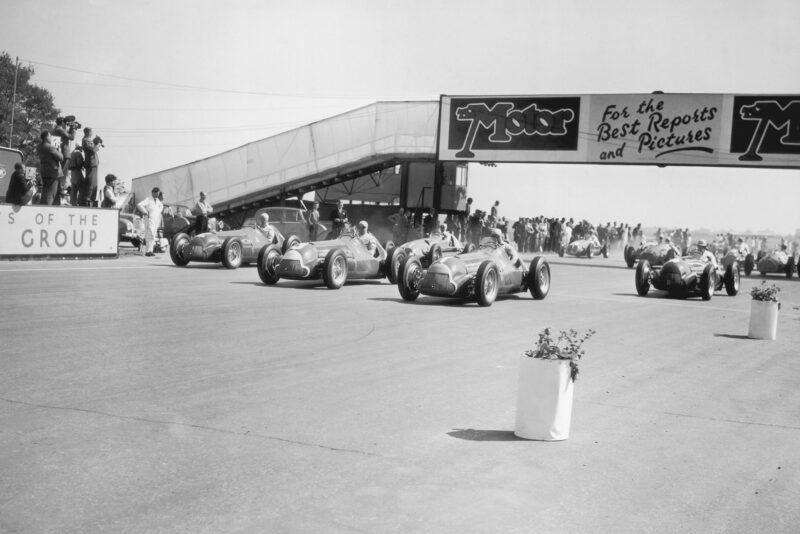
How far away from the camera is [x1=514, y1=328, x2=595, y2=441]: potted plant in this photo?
5.91m

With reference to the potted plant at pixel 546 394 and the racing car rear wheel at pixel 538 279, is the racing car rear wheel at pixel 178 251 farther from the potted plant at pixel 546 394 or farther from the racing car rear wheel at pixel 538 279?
the potted plant at pixel 546 394

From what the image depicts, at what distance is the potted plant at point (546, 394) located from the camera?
19.4ft

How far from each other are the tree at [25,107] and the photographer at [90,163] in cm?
4815

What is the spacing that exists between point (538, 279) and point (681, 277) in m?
3.98

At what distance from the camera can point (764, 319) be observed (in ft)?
40.6

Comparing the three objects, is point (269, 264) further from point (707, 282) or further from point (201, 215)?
point (707, 282)

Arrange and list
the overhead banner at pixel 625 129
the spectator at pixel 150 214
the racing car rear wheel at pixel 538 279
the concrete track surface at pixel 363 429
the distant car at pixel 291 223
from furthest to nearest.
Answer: the overhead banner at pixel 625 129, the distant car at pixel 291 223, the spectator at pixel 150 214, the racing car rear wheel at pixel 538 279, the concrete track surface at pixel 363 429

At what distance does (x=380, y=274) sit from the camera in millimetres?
18844

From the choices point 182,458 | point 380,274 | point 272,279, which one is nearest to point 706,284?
point 380,274

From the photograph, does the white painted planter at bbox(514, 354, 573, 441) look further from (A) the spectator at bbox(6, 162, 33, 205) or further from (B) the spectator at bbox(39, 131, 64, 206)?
(B) the spectator at bbox(39, 131, 64, 206)

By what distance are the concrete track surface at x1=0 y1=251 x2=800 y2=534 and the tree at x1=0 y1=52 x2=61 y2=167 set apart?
61192 mm

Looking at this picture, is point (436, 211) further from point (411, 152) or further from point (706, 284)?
point (706, 284)

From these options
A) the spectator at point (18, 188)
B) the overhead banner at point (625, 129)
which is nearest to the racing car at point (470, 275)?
the spectator at point (18, 188)

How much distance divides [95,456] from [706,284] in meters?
16.4
